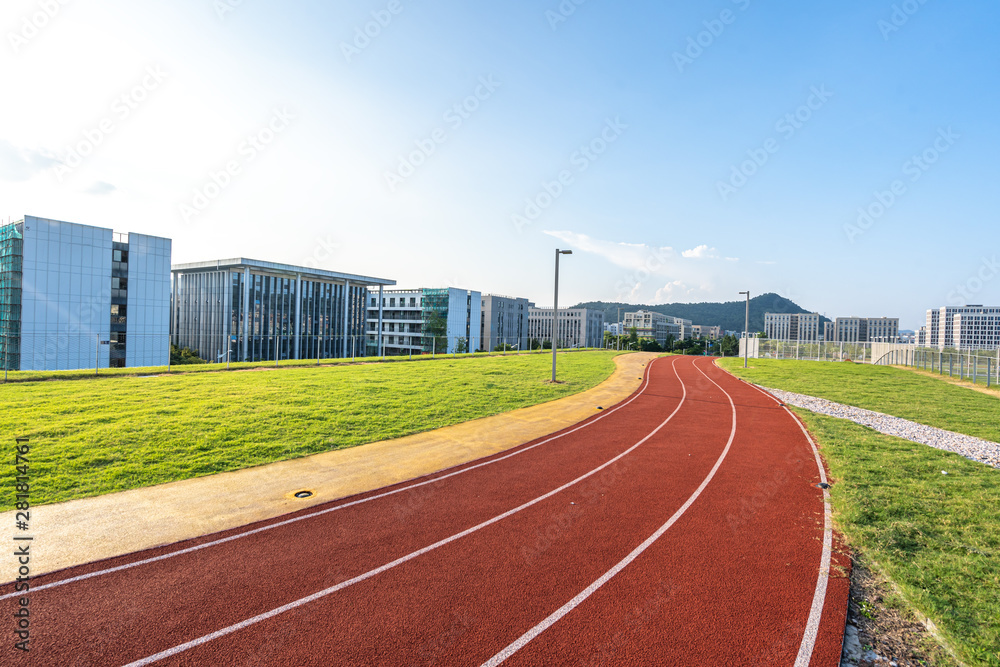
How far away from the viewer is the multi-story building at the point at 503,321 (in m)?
112

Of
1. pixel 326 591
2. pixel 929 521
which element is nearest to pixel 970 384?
pixel 929 521

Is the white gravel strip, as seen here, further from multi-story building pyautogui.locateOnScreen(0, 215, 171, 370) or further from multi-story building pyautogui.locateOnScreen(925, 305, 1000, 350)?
multi-story building pyautogui.locateOnScreen(925, 305, 1000, 350)

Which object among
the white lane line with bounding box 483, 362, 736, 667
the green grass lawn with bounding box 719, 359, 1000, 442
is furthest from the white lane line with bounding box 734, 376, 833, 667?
the green grass lawn with bounding box 719, 359, 1000, 442

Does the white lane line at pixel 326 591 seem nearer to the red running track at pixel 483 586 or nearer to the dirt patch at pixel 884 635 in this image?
the red running track at pixel 483 586

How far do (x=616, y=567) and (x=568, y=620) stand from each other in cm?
141

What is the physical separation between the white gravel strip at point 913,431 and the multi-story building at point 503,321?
88040 millimetres

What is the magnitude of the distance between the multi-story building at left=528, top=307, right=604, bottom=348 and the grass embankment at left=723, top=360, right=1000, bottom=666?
427 ft

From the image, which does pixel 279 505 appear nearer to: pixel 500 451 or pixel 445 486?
pixel 445 486

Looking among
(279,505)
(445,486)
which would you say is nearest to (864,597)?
(445,486)

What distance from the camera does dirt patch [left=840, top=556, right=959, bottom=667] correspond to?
448cm

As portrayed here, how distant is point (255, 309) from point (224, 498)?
64001 millimetres

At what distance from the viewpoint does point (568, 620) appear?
489cm

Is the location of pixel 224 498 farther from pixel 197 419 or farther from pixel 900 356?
pixel 900 356

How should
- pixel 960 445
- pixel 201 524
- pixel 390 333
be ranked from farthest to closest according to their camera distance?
pixel 390 333
pixel 960 445
pixel 201 524
